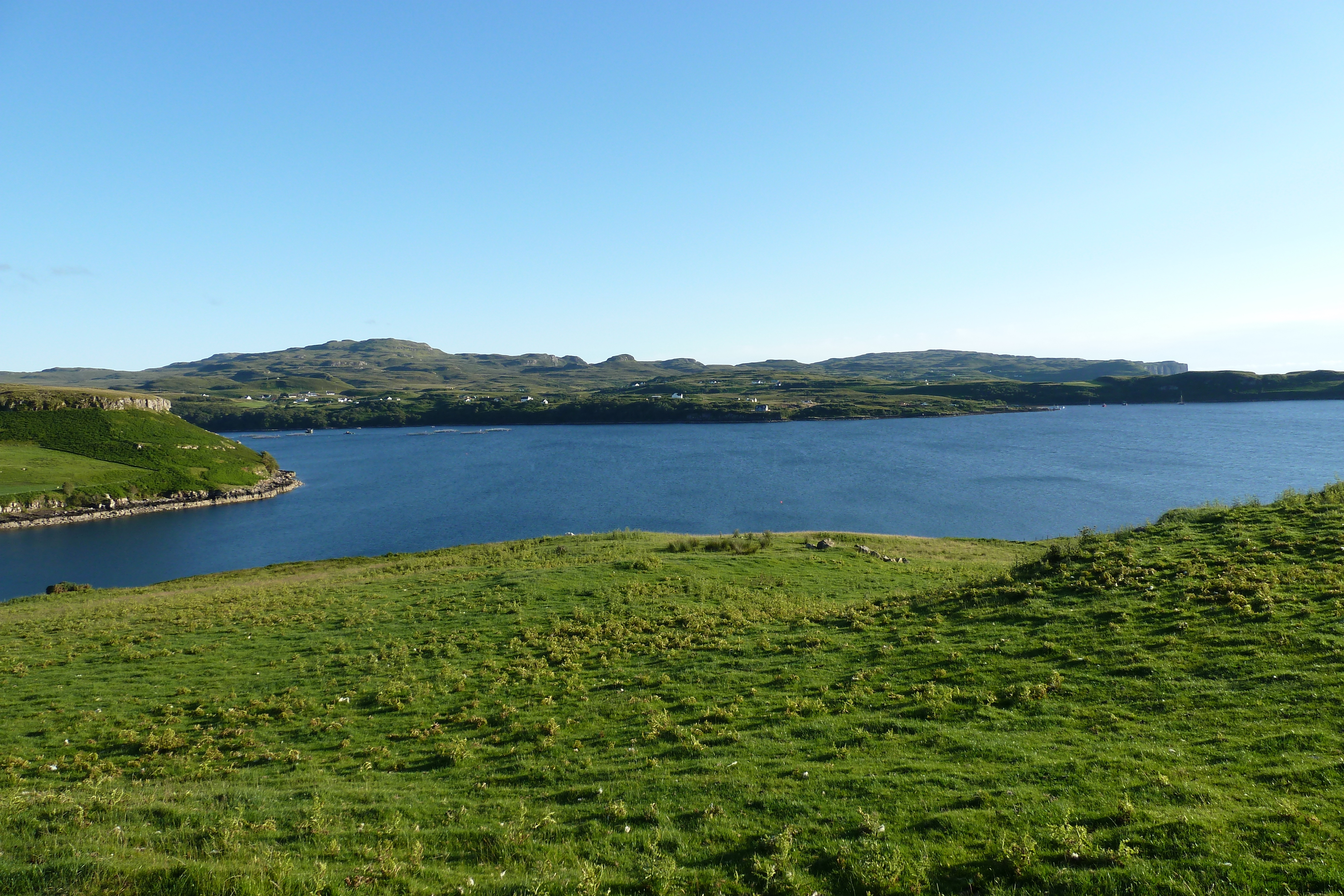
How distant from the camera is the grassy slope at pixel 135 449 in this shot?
135 m

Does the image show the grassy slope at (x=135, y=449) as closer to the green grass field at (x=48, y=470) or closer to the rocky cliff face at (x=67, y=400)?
the green grass field at (x=48, y=470)

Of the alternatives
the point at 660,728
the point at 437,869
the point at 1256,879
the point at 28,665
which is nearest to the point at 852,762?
the point at 660,728

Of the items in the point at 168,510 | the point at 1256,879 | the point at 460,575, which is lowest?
the point at 168,510

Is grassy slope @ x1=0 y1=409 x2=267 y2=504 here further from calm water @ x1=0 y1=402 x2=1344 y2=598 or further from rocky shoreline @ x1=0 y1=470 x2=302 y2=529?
calm water @ x1=0 y1=402 x2=1344 y2=598

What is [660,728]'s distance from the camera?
56.8 feet

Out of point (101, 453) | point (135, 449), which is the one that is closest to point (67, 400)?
point (101, 453)

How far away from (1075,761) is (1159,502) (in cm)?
10523

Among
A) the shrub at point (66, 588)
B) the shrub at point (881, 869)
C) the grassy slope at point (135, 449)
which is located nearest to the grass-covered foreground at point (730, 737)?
the shrub at point (881, 869)

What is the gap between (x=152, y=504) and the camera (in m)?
128

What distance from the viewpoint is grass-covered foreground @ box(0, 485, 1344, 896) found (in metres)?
9.40

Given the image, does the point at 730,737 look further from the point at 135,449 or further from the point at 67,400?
the point at 67,400

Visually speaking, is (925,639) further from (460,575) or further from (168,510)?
(168,510)

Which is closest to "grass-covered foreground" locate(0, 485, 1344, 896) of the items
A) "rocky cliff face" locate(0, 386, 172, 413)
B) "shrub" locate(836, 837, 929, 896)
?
"shrub" locate(836, 837, 929, 896)

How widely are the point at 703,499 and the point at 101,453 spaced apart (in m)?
144
